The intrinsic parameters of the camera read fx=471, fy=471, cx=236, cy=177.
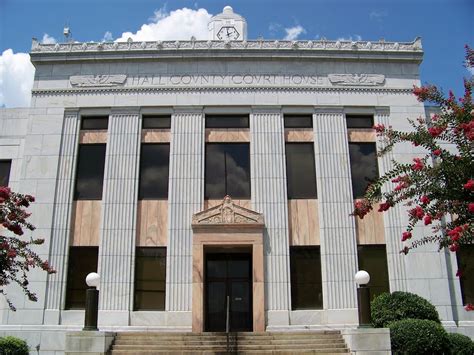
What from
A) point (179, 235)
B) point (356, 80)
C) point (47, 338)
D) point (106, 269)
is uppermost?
point (356, 80)

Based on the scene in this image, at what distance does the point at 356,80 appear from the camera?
68.7ft

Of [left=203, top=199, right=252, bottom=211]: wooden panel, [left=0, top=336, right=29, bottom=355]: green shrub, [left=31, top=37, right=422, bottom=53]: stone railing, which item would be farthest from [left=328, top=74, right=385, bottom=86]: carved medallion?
[left=0, top=336, right=29, bottom=355]: green shrub

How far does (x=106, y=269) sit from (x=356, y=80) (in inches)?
526

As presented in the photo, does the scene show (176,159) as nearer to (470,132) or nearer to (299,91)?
(299,91)

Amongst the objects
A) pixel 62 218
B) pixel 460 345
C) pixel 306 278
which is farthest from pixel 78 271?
pixel 460 345

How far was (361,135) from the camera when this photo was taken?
67.6 feet

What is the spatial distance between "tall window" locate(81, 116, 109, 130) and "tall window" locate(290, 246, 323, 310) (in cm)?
974

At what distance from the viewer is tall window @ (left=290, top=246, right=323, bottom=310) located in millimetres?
18516

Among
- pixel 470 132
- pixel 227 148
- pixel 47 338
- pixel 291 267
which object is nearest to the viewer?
pixel 470 132

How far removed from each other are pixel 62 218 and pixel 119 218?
92.3 inches

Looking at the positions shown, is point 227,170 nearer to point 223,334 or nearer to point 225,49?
point 225,49

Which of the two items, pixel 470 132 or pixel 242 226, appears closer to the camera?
pixel 470 132

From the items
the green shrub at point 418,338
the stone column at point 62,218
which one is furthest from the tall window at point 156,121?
the green shrub at point 418,338

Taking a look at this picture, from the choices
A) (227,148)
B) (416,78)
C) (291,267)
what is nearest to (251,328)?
(291,267)
